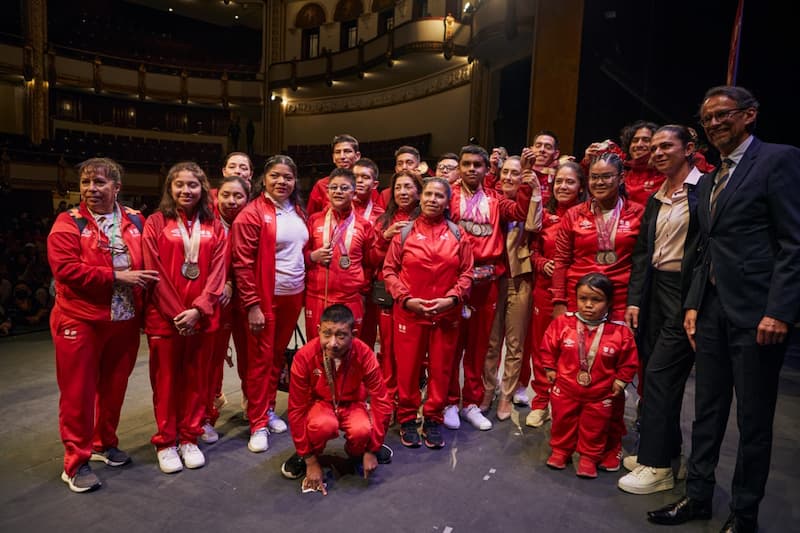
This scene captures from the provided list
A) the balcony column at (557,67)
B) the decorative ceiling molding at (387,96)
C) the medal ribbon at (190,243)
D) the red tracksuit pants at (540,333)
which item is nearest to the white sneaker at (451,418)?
the red tracksuit pants at (540,333)

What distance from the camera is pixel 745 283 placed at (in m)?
2.19

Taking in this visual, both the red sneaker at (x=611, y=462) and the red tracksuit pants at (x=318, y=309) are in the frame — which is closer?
the red sneaker at (x=611, y=462)

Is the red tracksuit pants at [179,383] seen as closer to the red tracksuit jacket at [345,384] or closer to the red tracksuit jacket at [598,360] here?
the red tracksuit jacket at [345,384]

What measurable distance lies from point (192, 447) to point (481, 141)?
11.9 m

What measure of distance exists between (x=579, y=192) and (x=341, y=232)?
166cm

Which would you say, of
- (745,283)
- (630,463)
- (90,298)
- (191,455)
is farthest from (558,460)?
(90,298)

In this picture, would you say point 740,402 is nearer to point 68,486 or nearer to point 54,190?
point 68,486

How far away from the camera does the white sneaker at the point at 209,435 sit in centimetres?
320

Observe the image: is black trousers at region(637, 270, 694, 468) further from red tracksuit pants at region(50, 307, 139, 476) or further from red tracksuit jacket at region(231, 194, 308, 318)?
red tracksuit pants at region(50, 307, 139, 476)

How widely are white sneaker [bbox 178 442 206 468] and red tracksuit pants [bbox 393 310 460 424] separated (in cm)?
118

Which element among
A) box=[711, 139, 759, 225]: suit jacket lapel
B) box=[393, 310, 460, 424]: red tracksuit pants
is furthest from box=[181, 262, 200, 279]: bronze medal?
box=[711, 139, 759, 225]: suit jacket lapel

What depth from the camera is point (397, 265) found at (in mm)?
3311

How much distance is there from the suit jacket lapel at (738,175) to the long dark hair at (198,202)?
254 centimetres

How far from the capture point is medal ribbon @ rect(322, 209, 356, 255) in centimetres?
337
